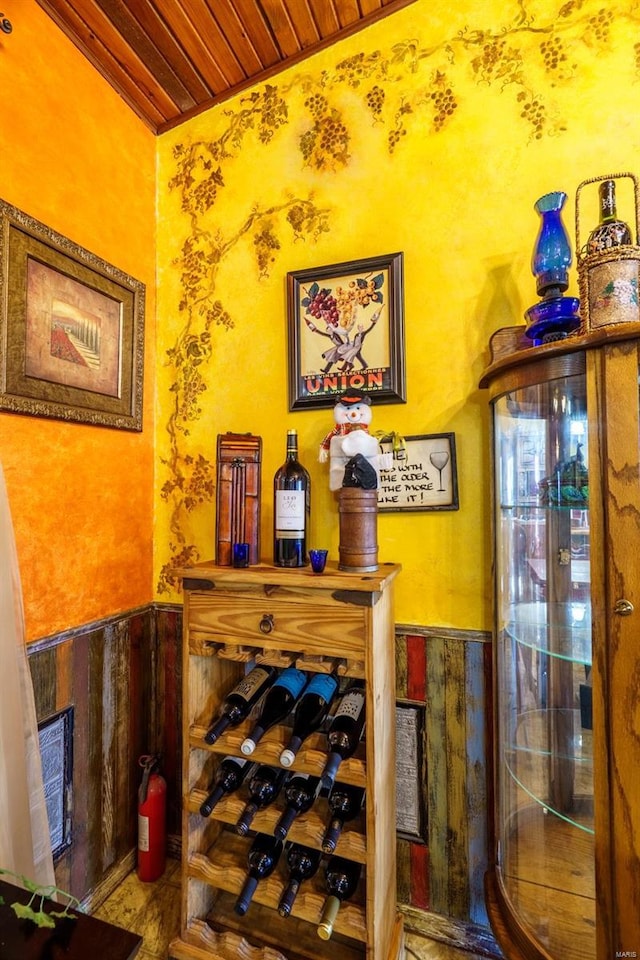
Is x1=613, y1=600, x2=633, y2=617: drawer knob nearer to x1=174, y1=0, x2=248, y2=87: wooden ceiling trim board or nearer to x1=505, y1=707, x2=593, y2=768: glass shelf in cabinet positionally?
x1=505, y1=707, x2=593, y2=768: glass shelf in cabinet

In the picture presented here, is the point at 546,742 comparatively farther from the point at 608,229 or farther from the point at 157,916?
the point at 157,916

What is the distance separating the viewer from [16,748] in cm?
105

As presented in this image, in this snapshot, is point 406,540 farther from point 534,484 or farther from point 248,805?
point 248,805

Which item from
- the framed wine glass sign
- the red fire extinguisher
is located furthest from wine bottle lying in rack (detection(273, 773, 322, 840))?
the framed wine glass sign

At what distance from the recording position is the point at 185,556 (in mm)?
1721

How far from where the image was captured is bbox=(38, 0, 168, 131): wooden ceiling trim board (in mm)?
1342

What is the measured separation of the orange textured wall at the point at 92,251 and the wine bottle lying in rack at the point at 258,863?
0.88m

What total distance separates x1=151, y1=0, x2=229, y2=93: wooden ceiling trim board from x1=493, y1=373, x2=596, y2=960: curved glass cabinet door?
5.22ft

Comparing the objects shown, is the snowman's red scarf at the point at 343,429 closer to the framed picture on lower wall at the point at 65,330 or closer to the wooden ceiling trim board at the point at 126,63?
the framed picture on lower wall at the point at 65,330

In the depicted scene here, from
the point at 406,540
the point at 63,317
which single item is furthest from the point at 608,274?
the point at 63,317

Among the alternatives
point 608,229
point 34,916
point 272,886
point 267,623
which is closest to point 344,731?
point 267,623

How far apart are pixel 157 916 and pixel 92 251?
7.32 ft

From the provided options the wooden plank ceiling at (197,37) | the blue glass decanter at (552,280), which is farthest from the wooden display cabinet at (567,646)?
the wooden plank ceiling at (197,37)

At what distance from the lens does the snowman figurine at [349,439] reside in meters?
1.25
